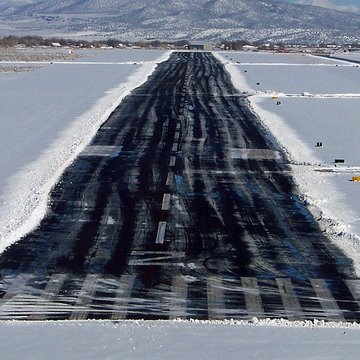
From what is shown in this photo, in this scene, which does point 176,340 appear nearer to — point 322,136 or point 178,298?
point 178,298

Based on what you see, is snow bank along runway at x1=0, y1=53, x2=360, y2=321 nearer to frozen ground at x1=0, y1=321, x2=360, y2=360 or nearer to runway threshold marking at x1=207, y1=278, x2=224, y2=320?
runway threshold marking at x1=207, y1=278, x2=224, y2=320

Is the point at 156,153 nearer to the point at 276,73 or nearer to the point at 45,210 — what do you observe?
the point at 45,210

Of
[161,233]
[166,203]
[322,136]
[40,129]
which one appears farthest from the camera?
[40,129]

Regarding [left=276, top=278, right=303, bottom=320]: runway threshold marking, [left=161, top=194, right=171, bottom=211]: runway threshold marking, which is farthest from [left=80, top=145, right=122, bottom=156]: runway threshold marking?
[left=276, top=278, right=303, bottom=320]: runway threshold marking

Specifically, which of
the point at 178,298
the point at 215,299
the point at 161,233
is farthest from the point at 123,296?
the point at 161,233

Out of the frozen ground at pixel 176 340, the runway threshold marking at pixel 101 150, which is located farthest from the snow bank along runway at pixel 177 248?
the frozen ground at pixel 176 340

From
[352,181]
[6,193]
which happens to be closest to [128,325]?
[6,193]
